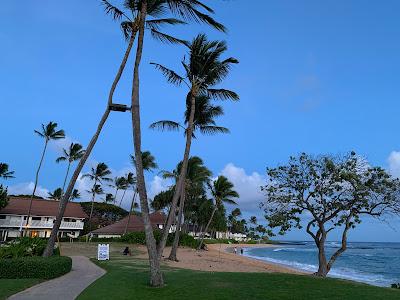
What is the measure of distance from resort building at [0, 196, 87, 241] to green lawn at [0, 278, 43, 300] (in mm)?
39108

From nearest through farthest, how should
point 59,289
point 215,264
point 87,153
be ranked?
point 59,289
point 87,153
point 215,264

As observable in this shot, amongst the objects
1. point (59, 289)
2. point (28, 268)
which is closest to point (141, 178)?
point (59, 289)

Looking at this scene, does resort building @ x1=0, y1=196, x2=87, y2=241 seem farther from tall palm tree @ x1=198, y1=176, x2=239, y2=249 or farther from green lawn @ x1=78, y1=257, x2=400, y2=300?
green lawn @ x1=78, y1=257, x2=400, y2=300

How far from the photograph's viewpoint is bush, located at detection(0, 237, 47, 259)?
1562cm

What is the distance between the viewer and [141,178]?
13.1 m

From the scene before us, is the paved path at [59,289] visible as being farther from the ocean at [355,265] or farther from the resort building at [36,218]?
the resort building at [36,218]

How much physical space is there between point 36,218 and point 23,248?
44556 mm

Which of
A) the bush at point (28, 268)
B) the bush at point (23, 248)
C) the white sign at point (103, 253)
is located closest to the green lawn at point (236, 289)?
the bush at point (28, 268)

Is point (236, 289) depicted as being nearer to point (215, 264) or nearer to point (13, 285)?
point (13, 285)

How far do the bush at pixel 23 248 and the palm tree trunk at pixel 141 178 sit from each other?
250 inches

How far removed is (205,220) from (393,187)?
63.7m

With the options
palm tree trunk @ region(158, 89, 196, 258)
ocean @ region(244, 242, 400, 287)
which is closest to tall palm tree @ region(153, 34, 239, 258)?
palm tree trunk @ region(158, 89, 196, 258)

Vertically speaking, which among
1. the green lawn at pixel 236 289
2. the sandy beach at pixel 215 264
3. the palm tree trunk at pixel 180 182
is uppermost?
the palm tree trunk at pixel 180 182

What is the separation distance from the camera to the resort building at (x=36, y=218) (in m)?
54.3
